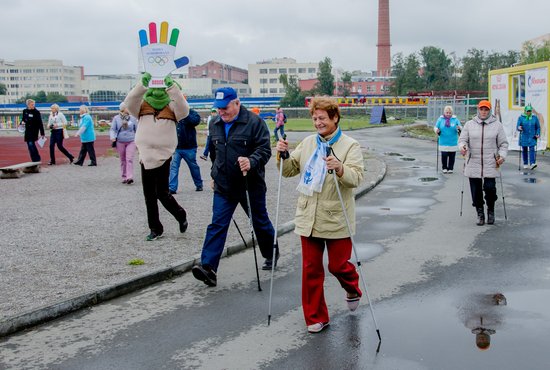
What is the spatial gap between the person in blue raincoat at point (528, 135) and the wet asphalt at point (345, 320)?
9.69 m

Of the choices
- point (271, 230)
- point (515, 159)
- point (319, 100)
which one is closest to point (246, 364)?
point (319, 100)

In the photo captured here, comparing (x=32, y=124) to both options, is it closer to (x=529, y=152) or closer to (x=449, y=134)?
(x=449, y=134)

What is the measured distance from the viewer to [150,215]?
29.5 ft

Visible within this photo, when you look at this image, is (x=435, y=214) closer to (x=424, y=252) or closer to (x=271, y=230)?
(x=424, y=252)

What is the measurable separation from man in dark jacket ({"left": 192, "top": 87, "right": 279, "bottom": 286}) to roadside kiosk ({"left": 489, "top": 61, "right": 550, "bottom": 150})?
753 inches

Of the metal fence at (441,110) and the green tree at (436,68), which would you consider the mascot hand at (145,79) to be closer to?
the metal fence at (441,110)

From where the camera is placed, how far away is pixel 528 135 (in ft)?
60.3

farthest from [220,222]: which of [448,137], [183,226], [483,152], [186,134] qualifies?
[448,137]

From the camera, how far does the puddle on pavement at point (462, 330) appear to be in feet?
16.1

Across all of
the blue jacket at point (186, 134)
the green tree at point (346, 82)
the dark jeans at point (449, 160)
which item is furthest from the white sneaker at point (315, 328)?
the green tree at point (346, 82)

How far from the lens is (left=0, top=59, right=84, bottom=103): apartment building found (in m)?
187

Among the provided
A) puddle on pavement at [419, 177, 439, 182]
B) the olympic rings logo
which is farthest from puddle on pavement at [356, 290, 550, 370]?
puddle on pavement at [419, 177, 439, 182]

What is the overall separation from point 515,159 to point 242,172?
57.9ft

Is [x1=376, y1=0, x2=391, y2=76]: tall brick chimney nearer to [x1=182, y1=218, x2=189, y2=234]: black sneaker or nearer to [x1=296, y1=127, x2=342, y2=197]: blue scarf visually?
[x1=182, y1=218, x2=189, y2=234]: black sneaker
